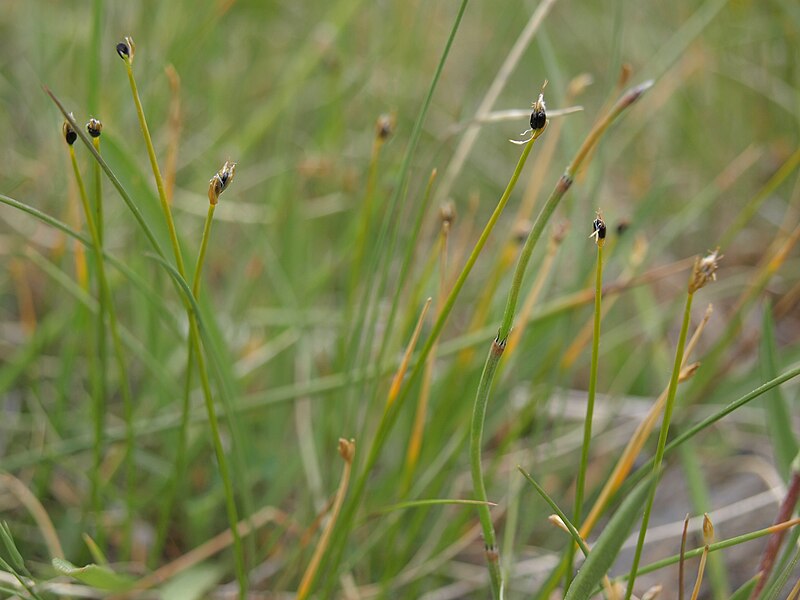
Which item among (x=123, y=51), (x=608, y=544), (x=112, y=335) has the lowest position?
(x=608, y=544)

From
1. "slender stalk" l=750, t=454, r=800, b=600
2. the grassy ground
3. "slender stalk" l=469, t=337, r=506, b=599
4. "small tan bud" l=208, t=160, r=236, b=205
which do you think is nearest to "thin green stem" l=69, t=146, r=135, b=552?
the grassy ground

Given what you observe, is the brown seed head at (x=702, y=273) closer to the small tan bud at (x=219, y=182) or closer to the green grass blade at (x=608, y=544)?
the green grass blade at (x=608, y=544)

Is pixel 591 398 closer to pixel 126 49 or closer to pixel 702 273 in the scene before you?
pixel 702 273

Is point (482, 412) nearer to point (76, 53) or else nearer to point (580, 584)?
point (580, 584)

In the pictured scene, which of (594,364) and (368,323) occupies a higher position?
(368,323)

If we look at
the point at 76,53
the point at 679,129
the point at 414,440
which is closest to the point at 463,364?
the point at 414,440

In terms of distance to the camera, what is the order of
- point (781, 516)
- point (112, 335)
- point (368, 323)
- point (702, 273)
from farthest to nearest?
point (368, 323)
point (112, 335)
point (781, 516)
point (702, 273)

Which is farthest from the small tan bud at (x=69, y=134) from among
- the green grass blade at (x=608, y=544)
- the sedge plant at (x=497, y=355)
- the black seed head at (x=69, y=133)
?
the green grass blade at (x=608, y=544)

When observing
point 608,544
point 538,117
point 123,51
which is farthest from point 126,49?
point 608,544
